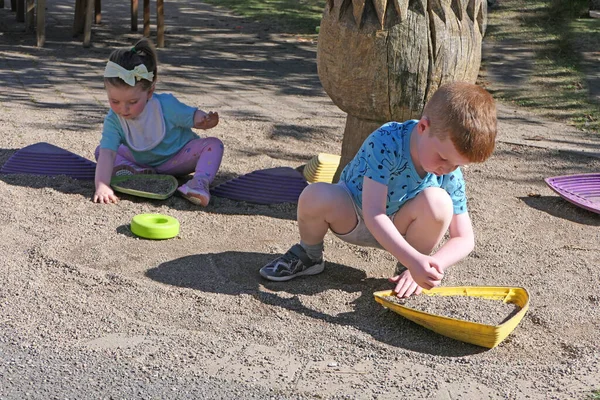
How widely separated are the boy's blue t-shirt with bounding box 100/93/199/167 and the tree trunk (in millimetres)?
844

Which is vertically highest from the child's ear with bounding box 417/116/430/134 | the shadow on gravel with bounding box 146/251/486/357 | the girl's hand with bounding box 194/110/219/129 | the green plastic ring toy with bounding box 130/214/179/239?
the child's ear with bounding box 417/116/430/134

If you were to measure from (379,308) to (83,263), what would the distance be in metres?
1.22

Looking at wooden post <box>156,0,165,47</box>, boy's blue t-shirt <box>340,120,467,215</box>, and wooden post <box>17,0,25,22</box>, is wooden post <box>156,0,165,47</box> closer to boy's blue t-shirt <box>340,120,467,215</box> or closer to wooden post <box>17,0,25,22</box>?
wooden post <box>17,0,25,22</box>

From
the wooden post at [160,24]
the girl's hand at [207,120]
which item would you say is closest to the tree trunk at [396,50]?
the girl's hand at [207,120]

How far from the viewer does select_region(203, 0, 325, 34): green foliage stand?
1049 centimetres

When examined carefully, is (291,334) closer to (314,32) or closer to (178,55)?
(178,55)

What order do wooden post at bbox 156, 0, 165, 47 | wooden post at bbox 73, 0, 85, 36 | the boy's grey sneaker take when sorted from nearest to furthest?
the boy's grey sneaker < wooden post at bbox 156, 0, 165, 47 < wooden post at bbox 73, 0, 85, 36

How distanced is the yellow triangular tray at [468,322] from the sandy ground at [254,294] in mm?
51

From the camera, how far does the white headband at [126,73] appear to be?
13.8 feet

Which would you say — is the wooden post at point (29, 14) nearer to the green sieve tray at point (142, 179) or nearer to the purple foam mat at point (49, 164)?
the purple foam mat at point (49, 164)

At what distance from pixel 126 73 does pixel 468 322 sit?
7.28 ft

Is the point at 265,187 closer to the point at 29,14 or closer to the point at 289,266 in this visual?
the point at 289,266

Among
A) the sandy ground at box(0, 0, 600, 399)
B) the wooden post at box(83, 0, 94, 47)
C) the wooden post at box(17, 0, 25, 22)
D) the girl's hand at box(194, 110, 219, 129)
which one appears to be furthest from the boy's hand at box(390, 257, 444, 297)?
the wooden post at box(17, 0, 25, 22)

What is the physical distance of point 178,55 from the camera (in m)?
8.47
